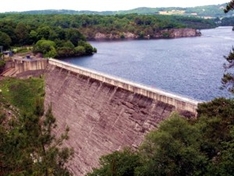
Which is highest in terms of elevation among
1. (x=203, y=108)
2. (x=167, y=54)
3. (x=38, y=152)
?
(x=203, y=108)

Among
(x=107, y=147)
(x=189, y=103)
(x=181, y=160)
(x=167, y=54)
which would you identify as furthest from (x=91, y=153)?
(x=167, y=54)

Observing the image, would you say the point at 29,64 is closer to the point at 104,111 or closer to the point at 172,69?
the point at 172,69

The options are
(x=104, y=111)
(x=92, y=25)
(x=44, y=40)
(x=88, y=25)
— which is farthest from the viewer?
(x=88, y=25)

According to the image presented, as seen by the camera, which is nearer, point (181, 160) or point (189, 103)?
point (181, 160)

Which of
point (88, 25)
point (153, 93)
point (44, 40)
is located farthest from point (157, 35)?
point (153, 93)

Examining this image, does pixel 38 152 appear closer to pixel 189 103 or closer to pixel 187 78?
pixel 189 103

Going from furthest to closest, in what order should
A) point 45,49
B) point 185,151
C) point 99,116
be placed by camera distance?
1. point 45,49
2. point 99,116
3. point 185,151

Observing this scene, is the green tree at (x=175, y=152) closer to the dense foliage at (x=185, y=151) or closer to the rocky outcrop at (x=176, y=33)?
the dense foliage at (x=185, y=151)

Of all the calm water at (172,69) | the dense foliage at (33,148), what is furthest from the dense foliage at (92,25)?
the dense foliage at (33,148)
